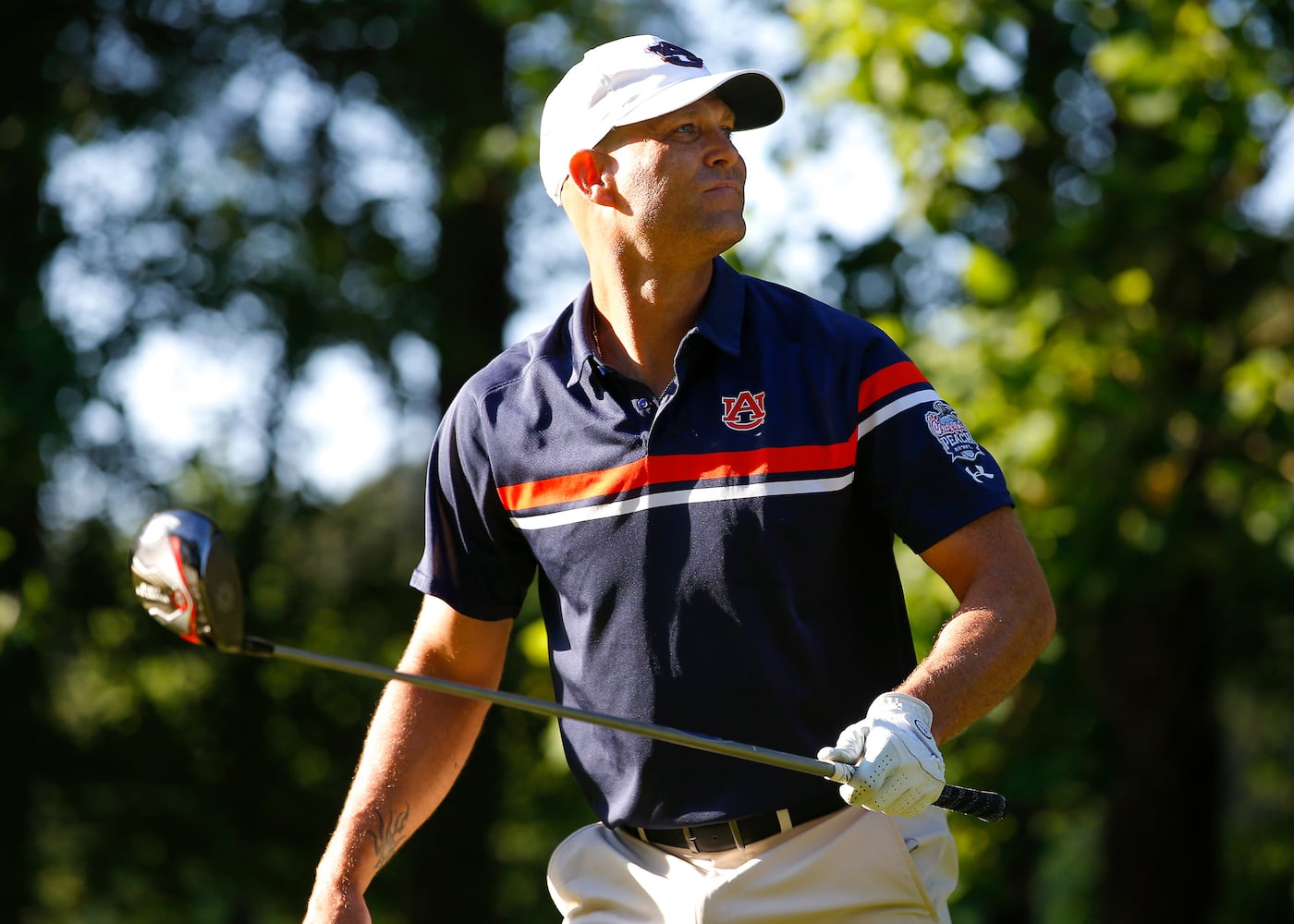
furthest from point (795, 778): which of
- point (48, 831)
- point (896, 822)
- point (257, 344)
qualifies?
point (48, 831)

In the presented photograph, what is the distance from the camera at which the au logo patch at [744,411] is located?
111 inches

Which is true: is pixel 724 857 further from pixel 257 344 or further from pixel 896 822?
pixel 257 344

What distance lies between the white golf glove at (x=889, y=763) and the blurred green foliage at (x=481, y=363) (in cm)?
311

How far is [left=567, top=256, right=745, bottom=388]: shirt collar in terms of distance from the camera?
2924 millimetres

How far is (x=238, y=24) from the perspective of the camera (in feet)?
39.0

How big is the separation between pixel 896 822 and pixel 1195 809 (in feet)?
22.8

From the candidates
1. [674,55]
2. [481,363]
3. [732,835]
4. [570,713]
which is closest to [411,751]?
[732,835]

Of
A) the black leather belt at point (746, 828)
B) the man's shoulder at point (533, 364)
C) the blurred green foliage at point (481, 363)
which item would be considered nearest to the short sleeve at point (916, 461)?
the black leather belt at point (746, 828)

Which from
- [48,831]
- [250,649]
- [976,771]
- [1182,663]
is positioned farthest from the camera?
[48,831]

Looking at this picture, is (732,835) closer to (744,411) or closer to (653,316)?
(744,411)

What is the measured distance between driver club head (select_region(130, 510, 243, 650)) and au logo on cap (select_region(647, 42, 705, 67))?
4.33 ft

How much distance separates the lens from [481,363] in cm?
1228

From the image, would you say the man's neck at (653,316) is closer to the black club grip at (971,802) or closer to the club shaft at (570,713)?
the club shaft at (570,713)

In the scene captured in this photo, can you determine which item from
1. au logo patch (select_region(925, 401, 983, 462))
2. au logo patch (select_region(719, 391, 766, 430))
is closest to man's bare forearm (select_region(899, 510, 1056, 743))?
au logo patch (select_region(925, 401, 983, 462))
